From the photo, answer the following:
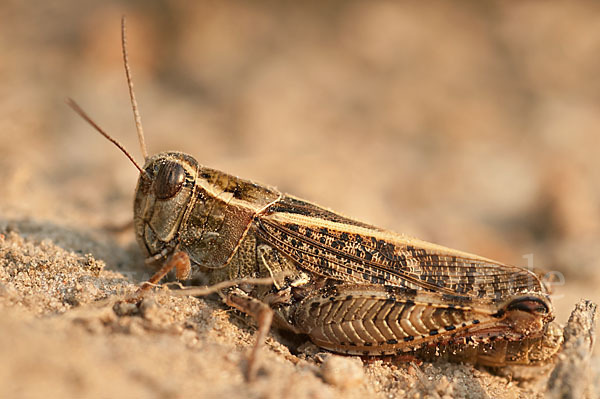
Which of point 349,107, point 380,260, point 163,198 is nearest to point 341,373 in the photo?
point 380,260

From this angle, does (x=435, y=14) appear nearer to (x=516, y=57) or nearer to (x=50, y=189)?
(x=516, y=57)

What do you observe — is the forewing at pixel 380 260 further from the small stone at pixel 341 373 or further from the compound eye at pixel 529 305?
the small stone at pixel 341 373

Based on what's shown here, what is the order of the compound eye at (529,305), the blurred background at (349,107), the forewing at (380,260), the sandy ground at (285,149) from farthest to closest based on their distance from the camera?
the blurred background at (349,107), the forewing at (380,260), the compound eye at (529,305), the sandy ground at (285,149)

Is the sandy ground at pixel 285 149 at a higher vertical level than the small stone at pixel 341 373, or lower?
higher

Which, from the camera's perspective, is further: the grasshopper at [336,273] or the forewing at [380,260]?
the forewing at [380,260]

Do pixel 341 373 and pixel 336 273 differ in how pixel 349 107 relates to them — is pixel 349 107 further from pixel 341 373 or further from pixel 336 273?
pixel 341 373

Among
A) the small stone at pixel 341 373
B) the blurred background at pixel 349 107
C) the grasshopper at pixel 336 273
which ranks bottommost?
the small stone at pixel 341 373

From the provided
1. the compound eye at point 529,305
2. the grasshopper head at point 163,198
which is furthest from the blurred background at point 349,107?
the compound eye at point 529,305

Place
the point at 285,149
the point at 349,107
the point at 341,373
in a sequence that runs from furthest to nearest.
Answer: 1. the point at 349,107
2. the point at 285,149
3. the point at 341,373

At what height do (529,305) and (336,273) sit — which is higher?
(529,305)
